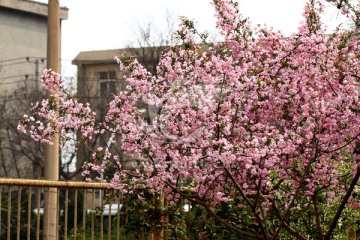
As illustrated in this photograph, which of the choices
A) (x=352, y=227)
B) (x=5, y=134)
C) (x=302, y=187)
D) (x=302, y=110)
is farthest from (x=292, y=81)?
(x=5, y=134)

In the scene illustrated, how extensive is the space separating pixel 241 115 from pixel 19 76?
38714mm

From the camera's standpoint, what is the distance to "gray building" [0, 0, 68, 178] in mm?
36688

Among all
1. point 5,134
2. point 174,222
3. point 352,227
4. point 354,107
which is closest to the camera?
point 354,107

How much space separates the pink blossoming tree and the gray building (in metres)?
28.4

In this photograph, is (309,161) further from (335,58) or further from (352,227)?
(352,227)

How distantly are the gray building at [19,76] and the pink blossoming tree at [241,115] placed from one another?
93.1 ft

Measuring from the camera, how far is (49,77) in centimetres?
739

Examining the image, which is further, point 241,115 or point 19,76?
point 19,76

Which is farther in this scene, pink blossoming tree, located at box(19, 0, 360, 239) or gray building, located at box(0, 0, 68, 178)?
gray building, located at box(0, 0, 68, 178)

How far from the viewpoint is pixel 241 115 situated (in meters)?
6.83

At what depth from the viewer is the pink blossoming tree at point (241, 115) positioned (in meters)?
6.48

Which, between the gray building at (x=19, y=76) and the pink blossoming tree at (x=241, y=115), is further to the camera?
the gray building at (x=19, y=76)

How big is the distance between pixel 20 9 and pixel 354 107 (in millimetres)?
43550

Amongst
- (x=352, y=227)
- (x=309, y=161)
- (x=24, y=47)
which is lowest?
(x=352, y=227)
